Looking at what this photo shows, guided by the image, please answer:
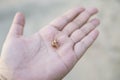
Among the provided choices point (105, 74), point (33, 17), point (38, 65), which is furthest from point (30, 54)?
point (33, 17)

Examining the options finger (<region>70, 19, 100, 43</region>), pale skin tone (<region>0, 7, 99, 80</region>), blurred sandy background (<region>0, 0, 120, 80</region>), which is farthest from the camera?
blurred sandy background (<region>0, 0, 120, 80</region>)

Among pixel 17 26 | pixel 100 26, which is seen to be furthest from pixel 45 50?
pixel 100 26

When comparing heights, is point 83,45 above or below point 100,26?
above

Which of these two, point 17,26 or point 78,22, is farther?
point 78,22

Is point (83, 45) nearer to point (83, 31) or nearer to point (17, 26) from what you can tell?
point (83, 31)

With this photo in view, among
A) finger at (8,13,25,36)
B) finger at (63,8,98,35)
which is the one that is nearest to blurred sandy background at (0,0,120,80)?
finger at (63,8,98,35)

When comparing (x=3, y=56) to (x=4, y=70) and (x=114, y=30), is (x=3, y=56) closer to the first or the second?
(x=4, y=70)

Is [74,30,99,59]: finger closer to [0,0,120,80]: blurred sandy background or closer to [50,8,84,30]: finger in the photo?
[50,8,84,30]: finger
